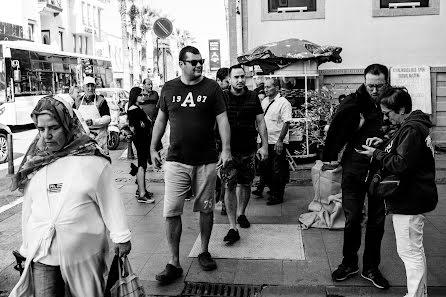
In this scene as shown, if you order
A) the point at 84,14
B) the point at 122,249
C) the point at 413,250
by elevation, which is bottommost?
the point at 413,250

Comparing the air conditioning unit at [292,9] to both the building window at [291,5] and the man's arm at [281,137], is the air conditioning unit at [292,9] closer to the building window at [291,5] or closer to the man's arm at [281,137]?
the building window at [291,5]

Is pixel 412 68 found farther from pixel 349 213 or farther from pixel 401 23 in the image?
pixel 349 213

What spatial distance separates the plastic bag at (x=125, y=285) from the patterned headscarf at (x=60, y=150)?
650mm

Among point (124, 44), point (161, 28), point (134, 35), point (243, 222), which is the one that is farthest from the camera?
point (134, 35)

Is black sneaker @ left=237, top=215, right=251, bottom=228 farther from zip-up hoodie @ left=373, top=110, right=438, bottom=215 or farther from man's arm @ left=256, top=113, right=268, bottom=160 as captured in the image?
zip-up hoodie @ left=373, top=110, right=438, bottom=215

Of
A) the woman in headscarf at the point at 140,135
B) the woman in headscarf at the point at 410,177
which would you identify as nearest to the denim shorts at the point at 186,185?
the woman in headscarf at the point at 410,177

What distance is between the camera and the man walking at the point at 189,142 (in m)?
4.49

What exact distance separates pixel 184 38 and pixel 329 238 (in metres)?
79.1

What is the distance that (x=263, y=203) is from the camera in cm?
727

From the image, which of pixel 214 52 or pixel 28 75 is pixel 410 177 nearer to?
pixel 214 52

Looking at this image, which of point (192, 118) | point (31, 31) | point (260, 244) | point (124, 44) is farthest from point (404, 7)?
point (124, 44)

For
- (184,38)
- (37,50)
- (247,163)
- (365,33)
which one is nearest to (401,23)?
(365,33)

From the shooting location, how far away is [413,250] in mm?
3609

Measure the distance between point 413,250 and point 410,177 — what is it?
0.52 metres
